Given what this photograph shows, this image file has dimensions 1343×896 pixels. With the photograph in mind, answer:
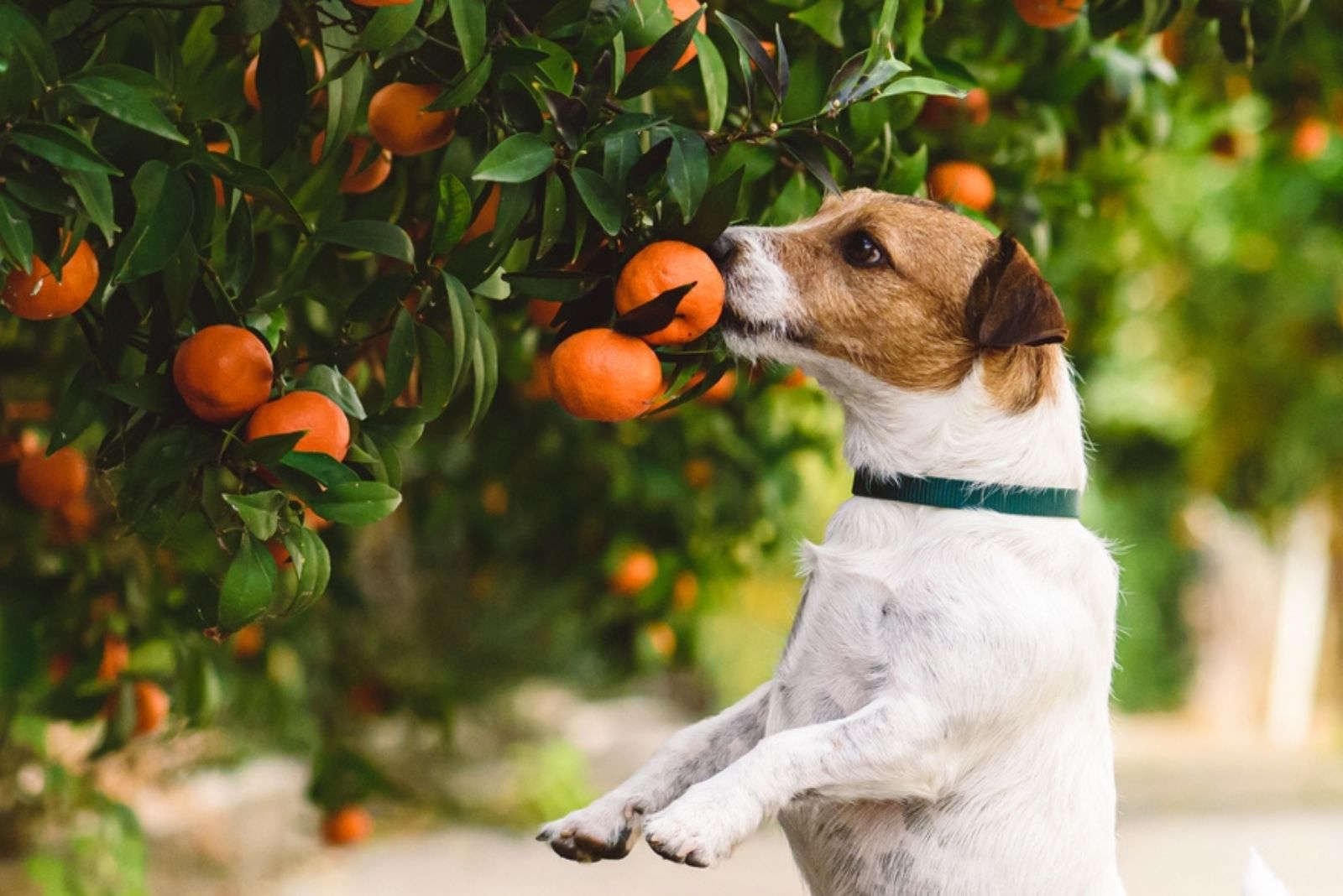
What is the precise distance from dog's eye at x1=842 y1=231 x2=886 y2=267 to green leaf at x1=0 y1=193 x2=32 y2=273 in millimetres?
1054

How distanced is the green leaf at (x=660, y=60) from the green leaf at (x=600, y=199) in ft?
0.40

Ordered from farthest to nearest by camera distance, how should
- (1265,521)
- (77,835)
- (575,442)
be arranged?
(1265,521), (77,835), (575,442)

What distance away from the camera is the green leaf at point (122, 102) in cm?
153

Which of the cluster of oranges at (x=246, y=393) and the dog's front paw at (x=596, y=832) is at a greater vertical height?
the cluster of oranges at (x=246, y=393)

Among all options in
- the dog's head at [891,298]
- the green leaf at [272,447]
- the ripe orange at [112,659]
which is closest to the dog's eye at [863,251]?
the dog's head at [891,298]

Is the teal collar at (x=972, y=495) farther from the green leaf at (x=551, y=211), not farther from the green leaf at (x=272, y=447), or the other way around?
the green leaf at (x=272, y=447)

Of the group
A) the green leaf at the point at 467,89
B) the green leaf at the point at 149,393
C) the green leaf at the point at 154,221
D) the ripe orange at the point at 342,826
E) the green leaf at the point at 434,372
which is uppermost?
the green leaf at the point at 467,89

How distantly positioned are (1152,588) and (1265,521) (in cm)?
370

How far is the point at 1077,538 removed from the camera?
1897 millimetres

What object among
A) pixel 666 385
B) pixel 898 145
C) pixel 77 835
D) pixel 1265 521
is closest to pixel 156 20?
pixel 666 385

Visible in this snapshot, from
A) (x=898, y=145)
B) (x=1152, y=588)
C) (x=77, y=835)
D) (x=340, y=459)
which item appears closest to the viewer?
(x=340, y=459)

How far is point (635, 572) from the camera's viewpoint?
4.07m

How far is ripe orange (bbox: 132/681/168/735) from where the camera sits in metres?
3.22

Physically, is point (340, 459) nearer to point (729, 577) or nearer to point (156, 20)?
point (156, 20)
